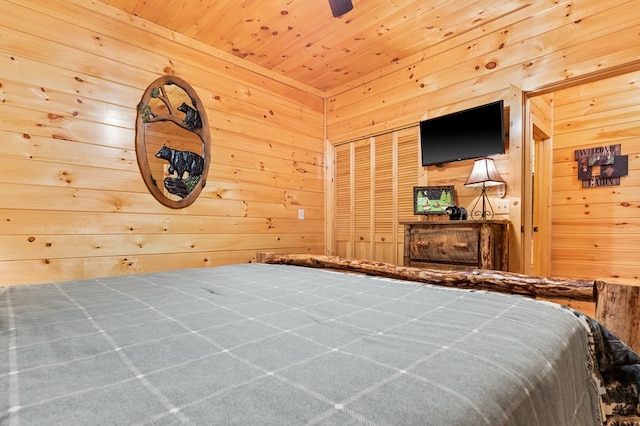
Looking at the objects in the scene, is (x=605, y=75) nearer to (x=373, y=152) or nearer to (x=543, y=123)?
(x=543, y=123)

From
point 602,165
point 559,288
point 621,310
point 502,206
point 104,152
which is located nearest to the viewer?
point 621,310

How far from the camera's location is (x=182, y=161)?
262 centimetres

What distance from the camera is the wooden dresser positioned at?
2246mm

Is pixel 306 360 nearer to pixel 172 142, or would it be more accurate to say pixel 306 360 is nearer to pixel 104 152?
pixel 104 152

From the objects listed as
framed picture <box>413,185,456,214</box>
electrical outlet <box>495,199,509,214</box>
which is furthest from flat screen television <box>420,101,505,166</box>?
electrical outlet <box>495,199,509,214</box>

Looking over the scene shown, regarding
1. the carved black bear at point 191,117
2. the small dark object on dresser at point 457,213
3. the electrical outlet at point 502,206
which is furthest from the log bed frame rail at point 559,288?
the carved black bear at point 191,117

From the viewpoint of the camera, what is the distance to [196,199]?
2.70 m

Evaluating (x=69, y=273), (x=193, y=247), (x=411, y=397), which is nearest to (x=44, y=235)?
(x=69, y=273)

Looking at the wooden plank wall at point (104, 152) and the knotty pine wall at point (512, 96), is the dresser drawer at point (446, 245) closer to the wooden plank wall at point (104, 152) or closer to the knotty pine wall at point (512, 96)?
the knotty pine wall at point (512, 96)

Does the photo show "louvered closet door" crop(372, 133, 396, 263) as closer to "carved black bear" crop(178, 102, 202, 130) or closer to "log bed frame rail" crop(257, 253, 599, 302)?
"log bed frame rail" crop(257, 253, 599, 302)

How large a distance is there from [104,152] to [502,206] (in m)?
2.96

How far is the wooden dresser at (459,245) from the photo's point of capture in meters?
2.25

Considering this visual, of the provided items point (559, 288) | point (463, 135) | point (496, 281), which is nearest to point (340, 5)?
point (463, 135)

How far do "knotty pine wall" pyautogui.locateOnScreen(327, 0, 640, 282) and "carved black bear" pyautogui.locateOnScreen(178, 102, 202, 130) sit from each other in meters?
1.58
